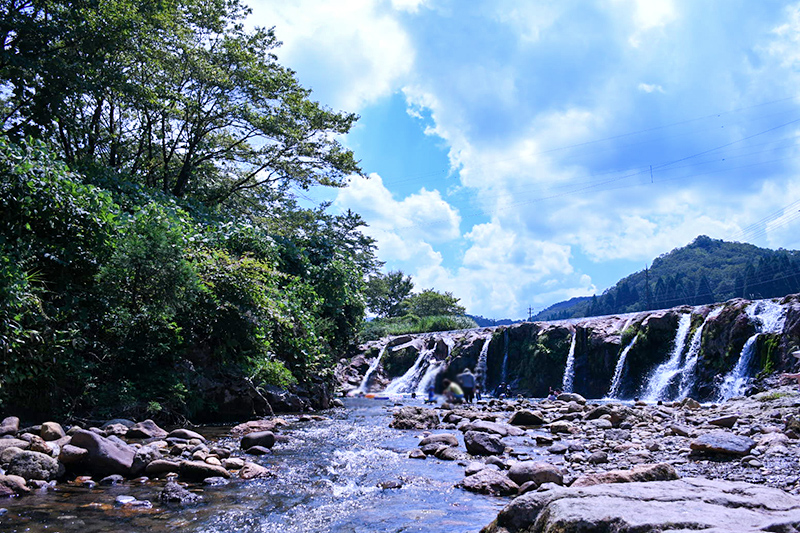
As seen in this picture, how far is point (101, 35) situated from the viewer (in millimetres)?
12164

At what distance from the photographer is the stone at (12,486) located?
478 cm

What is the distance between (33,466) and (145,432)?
2.58m

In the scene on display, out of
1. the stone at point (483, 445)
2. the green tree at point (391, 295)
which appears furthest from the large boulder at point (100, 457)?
the green tree at point (391, 295)

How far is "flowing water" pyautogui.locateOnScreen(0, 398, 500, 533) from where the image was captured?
4.34 m

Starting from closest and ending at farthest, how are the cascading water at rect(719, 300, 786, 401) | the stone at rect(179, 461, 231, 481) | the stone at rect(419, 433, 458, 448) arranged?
the stone at rect(179, 461, 231, 481)
the stone at rect(419, 433, 458, 448)
the cascading water at rect(719, 300, 786, 401)

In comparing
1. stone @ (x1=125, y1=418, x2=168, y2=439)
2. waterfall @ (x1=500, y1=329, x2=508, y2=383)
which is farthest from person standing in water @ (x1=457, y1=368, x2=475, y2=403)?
waterfall @ (x1=500, y1=329, x2=508, y2=383)

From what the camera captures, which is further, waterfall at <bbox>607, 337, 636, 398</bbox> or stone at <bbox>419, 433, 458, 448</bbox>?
waterfall at <bbox>607, 337, 636, 398</bbox>

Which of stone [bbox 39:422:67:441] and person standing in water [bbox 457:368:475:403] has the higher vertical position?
person standing in water [bbox 457:368:475:403]

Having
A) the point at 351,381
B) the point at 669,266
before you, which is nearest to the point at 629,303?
the point at 669,266

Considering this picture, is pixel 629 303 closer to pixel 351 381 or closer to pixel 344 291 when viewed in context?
pixel 351 381

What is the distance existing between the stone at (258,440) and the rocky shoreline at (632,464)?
2.37 meters

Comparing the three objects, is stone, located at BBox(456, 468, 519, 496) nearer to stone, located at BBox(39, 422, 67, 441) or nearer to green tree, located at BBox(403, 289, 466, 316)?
stone, located at BBox(39, 422, 67, 441)

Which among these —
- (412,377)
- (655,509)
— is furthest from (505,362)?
(655,509)

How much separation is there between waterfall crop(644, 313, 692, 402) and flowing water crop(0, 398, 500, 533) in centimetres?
1513
